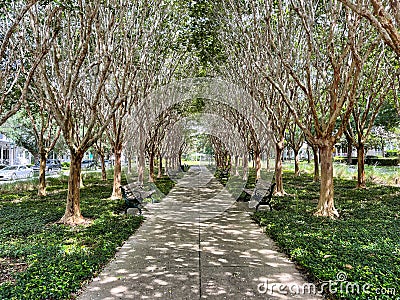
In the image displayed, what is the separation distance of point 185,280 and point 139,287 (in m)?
0.67

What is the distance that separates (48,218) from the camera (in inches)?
363

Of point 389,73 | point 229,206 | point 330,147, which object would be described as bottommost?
point 229,206

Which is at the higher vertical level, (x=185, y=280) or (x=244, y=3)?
(x=244, y=3)

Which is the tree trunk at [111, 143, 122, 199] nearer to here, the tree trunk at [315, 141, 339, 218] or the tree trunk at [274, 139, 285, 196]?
the tree trunk at [274, 139, 285, 196]

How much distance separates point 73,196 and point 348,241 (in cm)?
668

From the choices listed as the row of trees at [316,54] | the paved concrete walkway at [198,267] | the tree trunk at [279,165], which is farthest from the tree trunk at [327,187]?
the tree trunk at [279,165]

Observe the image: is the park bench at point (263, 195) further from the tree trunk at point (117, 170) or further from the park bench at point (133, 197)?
the tree trunk at point (117, 170)

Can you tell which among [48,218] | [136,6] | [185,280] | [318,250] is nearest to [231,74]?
[136,6]

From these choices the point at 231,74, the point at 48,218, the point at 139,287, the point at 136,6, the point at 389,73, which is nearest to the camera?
the point at 139,287

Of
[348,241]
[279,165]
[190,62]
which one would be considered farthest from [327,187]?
[190,62]

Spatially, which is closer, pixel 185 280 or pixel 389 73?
pixel 185 280

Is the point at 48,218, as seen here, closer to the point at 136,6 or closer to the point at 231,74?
the point at 136,6

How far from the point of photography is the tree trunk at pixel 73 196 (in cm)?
870

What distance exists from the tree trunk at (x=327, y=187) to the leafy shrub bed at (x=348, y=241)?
371 mm
